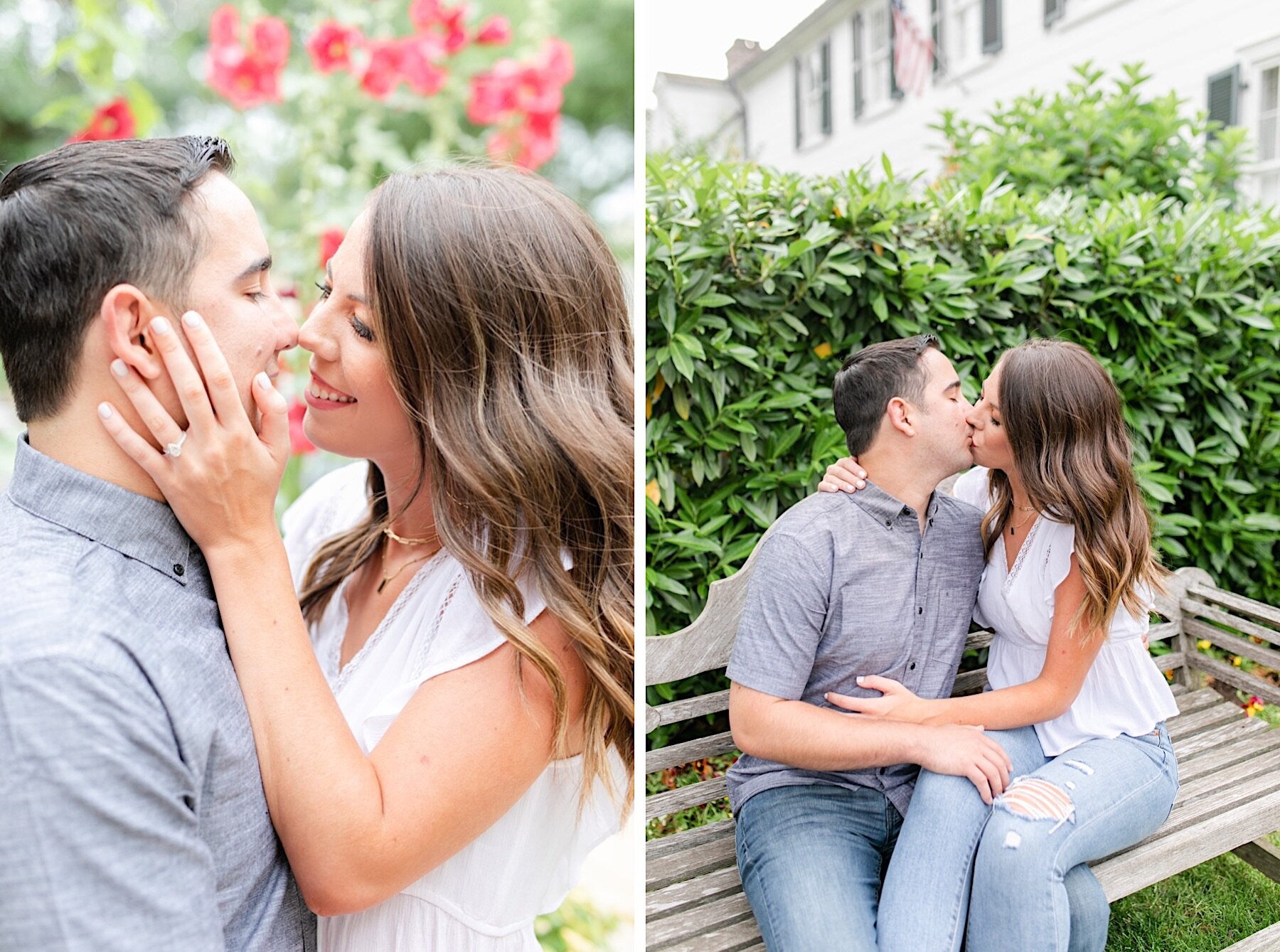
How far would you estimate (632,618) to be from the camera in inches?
60.3

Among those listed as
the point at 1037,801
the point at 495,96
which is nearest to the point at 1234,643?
the point at 1037,801

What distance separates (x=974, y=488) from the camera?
7.42 ft

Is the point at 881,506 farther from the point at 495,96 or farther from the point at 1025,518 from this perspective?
the point at 495,96

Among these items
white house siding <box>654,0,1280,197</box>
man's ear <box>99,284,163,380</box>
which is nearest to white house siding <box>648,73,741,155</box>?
white house siding <box>654,0,1280,197</box>

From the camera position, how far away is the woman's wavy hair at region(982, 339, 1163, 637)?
1.96 meters

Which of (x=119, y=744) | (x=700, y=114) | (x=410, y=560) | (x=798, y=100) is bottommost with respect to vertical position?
(x=119, y=744)

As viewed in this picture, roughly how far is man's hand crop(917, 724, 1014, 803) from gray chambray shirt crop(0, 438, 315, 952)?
1194 mm

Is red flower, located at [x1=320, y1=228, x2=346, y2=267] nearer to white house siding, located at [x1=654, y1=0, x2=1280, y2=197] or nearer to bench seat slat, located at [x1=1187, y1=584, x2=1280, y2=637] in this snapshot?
bench seat slat, located at [x1=1187, y1=584, x2=1280, y2=637]

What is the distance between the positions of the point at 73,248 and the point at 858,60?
7.47 m

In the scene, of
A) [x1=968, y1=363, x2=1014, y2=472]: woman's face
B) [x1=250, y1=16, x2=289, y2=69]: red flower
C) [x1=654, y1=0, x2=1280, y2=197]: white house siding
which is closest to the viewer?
[x1=968, y1=363, x2=1014, y2=472]: woman's face

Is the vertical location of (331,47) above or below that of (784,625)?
above

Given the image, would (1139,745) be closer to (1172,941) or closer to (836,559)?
(1172,941)

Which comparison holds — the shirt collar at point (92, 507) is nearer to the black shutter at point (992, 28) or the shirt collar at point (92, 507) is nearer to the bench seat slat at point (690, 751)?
the bench seat slat at point (690, 751)

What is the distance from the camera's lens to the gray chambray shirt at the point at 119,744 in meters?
1.00
